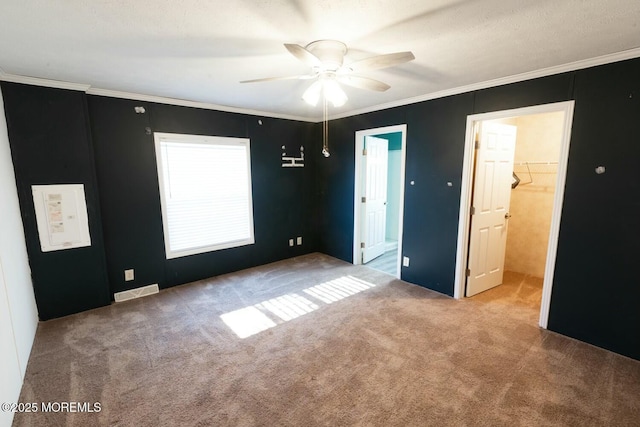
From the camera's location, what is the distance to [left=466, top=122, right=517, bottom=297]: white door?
10.9 ft

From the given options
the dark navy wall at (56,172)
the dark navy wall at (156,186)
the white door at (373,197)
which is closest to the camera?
the dark navy wall at (56,172)

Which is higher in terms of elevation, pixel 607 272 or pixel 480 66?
pixel 480 66

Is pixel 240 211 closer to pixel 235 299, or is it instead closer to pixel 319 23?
pixel 235 299

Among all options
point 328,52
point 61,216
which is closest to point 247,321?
point 61,216

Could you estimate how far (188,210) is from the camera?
153 inches

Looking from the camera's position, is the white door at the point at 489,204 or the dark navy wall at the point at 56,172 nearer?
the dark navy wall at the point at 56,172

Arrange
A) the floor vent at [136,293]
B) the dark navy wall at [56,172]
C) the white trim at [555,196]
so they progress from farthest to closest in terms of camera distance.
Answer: the floor vent at [136,293] < the dark navy wall at [56,172] < the white trim at [555,196]

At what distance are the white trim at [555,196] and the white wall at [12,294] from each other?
403 centimetres

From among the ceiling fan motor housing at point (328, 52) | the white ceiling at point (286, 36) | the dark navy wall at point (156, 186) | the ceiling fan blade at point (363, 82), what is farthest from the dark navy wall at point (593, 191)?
the dark navy wall at point (156, 186)

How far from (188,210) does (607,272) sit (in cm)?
457

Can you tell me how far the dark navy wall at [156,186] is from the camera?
331cm

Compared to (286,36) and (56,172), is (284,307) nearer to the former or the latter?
(286,36)

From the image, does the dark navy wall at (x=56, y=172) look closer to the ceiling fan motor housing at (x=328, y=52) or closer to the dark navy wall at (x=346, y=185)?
the dark navy wall at (x=346, y=185)

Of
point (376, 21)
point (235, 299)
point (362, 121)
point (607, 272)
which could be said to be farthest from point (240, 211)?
point (607, 272)
